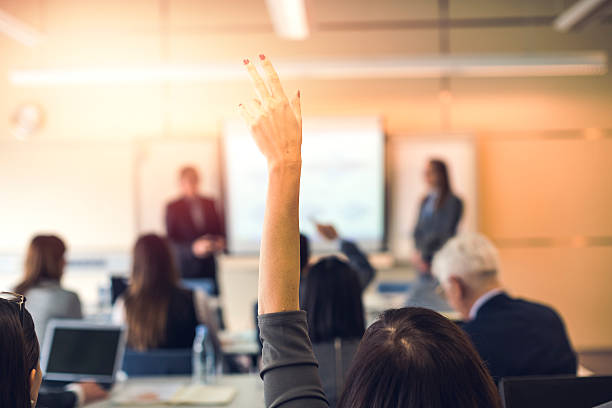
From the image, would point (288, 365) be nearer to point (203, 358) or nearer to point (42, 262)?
point (203, 358)

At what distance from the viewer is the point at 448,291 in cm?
259

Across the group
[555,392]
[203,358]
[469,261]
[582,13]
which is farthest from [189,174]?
[555,392]

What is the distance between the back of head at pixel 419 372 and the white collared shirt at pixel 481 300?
1.60 m

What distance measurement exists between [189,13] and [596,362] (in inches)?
208

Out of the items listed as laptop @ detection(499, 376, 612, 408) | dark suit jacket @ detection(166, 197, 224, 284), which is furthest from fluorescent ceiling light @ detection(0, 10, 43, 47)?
laptop @ detection(499, 376, 612, 408)

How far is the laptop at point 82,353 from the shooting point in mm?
2525

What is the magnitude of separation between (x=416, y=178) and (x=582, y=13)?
2086 millimetres

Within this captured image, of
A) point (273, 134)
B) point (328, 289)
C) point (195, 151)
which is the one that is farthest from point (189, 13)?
point (273, 134)

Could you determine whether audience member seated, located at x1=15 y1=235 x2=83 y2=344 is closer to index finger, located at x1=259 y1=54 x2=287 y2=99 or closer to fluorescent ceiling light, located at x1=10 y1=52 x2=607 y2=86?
fluorescent ceiling light, located at x1=10 y1=52 x2=607 y2=86

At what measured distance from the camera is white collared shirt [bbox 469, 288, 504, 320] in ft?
7.74

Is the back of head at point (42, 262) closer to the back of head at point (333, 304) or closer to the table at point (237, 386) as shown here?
the table at point (237, 386)

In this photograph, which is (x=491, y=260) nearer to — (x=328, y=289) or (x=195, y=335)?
(x=328, y=289)

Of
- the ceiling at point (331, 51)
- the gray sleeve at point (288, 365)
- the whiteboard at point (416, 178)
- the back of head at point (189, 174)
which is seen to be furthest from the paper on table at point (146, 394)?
the ceiling at point (331, 51)

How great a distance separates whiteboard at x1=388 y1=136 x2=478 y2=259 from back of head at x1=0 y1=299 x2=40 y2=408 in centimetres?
527
